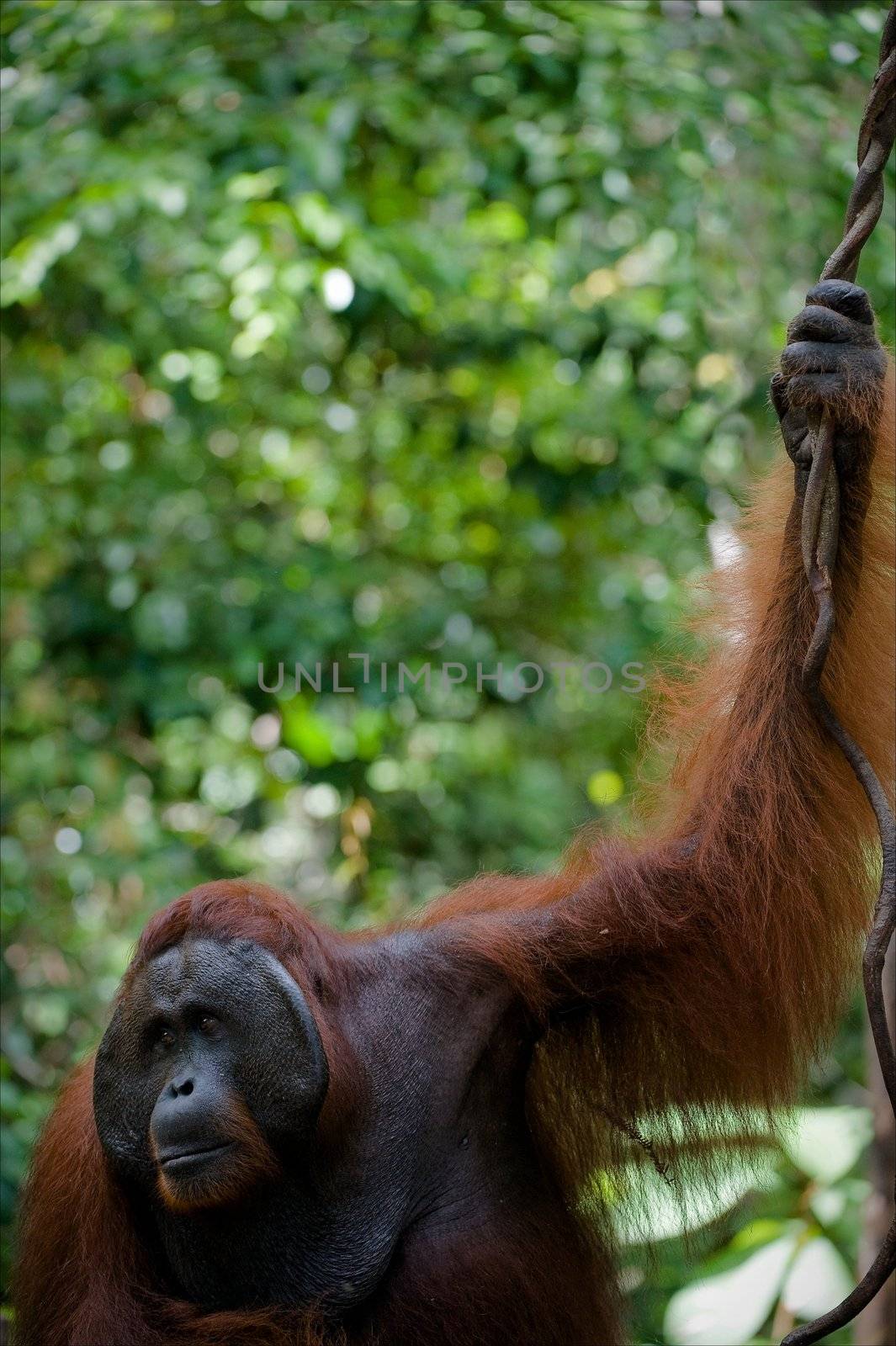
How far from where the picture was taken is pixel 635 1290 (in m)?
3.85

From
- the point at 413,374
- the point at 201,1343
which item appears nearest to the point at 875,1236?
the point at 201,1343

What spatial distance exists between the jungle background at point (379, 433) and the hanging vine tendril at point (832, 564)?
907mm

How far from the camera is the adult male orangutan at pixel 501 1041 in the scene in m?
2.56

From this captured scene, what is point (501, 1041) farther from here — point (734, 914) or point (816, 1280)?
point (816, 1280)

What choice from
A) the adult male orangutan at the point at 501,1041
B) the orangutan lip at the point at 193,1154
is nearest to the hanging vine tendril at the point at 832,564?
the adult male orangutan at the point at 501,1041

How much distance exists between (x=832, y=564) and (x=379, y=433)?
429 cm

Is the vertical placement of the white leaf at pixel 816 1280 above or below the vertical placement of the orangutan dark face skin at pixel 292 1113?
below

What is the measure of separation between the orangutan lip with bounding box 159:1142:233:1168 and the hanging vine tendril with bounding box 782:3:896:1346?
97cm

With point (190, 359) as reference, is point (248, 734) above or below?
below

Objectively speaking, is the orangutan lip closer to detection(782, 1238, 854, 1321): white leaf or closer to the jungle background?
the jungle background

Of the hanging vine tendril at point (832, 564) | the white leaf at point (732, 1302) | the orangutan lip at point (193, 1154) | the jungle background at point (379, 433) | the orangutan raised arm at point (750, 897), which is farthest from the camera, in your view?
the jungle background at point (379, 433)

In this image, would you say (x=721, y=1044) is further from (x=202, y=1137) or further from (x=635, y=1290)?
(x=635, y=1290)

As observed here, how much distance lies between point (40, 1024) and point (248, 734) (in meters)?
1.57

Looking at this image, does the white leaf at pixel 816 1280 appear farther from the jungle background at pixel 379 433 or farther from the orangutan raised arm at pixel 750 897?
the orangutan raised arm at pixel 750 897
